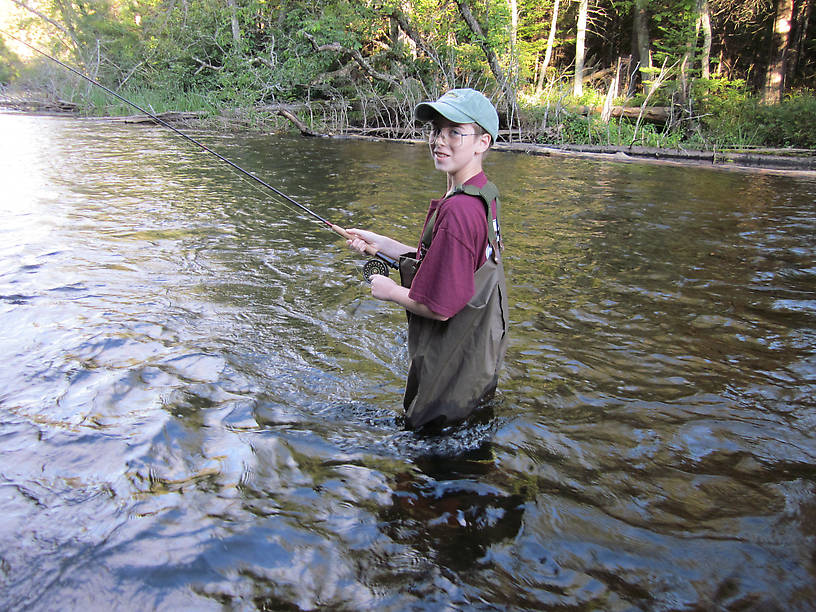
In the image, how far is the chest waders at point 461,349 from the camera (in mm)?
2693

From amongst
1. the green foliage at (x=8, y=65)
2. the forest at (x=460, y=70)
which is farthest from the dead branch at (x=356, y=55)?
the green foliage at (x=8, y=65)

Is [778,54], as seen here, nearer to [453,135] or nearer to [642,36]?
[642,36]

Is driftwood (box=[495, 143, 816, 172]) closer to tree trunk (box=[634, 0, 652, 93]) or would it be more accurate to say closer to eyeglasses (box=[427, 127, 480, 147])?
tree trunk (box=[634, 0, 652, 93])

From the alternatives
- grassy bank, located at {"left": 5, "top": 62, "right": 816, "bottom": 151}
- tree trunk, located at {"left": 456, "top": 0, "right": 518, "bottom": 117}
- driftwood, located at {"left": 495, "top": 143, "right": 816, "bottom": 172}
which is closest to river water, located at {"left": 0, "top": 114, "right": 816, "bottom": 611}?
driftwood, located at {"left": 495, "top": 143, "right": 816, "bottom": 172}

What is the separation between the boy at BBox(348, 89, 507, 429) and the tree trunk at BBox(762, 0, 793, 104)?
63.4ft

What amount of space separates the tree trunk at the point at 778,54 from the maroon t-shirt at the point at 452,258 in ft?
64.0

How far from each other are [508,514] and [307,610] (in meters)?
1.00

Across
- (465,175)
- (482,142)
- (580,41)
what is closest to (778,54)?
(580,41)

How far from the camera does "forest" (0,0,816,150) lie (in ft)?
59.2

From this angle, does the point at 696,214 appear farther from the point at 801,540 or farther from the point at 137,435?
the point at 137,435

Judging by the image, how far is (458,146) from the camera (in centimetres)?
257

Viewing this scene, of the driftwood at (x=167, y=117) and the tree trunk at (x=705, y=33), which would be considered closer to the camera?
the tree trunk at (x=705, y=33)

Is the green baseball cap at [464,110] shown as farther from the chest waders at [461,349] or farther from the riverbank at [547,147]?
the riverbank at [547,147]

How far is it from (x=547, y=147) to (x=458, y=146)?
52.5 feet
